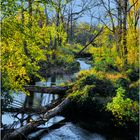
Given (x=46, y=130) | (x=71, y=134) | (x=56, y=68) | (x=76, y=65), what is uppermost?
(x=76, y=65)

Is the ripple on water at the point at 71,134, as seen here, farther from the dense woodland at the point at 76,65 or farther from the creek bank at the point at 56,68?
the creek bank at the point at 56,68

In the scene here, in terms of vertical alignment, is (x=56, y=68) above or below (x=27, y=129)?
above

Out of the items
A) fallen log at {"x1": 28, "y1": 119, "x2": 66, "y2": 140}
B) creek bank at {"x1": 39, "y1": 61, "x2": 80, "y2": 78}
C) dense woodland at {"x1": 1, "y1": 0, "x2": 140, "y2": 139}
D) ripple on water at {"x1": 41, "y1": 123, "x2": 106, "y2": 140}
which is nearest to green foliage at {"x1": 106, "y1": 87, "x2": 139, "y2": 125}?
dense woodland at {"x1": 1, "y1": 0, "x2": 140, "y2": 139}

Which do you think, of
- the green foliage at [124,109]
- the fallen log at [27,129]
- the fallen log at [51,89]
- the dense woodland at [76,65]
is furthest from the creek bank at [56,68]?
the green foliage at [124,109]

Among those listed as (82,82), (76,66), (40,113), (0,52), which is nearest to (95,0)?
(76,66)

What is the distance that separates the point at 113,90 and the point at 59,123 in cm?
325

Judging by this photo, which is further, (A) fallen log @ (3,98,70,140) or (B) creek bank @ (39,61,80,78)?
(B) creek bank @ (39,61,80,78)

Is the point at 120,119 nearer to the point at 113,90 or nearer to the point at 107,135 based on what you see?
the point at 107,135

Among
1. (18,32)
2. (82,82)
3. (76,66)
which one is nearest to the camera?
(18,32)

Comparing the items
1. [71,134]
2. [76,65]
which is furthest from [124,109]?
[76,65]

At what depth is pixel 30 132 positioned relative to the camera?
14062 mm

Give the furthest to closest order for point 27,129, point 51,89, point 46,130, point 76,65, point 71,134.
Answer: point 76,65 < point 51,89 < point 46,130 < point 71,134 < point 27,129

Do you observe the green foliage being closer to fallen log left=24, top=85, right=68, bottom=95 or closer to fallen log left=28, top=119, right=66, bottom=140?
fallen log left=28, top=119, right=66, bottom=140

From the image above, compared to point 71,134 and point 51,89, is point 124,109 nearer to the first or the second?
point 71,134
